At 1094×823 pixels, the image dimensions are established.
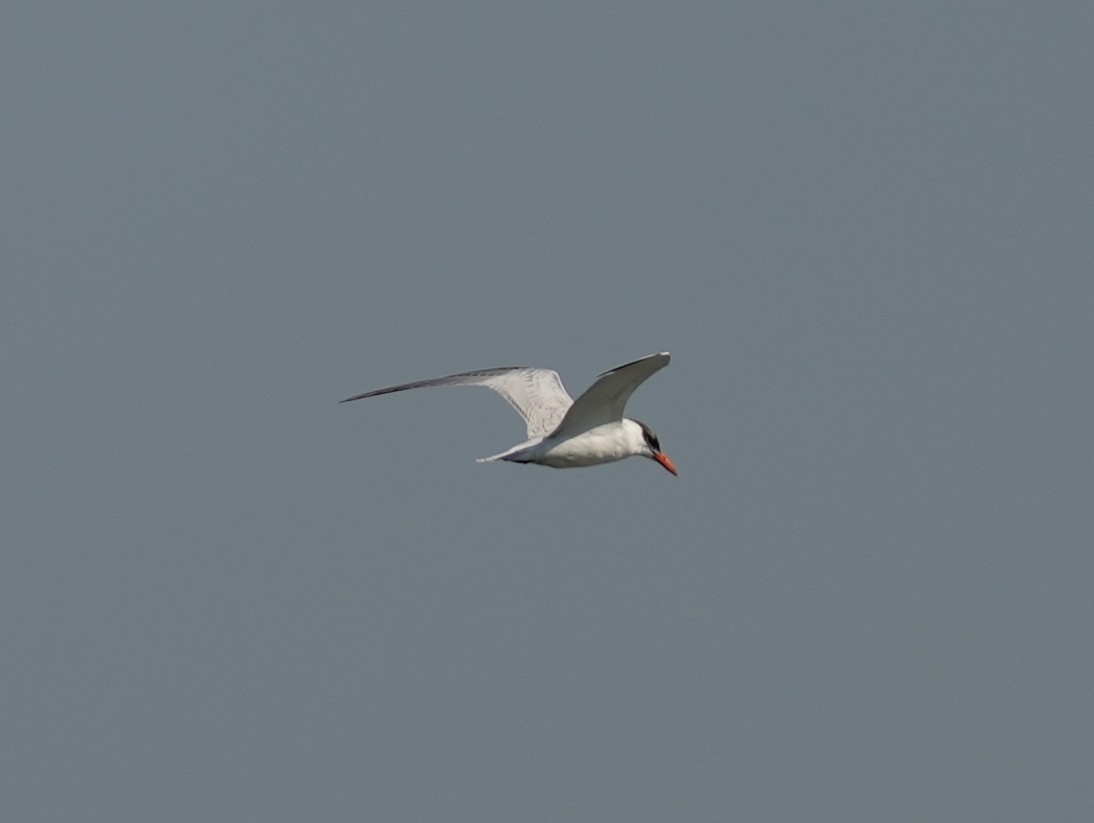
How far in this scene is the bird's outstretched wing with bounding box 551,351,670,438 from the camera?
91.9 ft

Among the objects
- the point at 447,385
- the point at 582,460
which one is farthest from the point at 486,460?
the point at 447,385

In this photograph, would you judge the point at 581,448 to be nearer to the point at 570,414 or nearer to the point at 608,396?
the point at 570,414

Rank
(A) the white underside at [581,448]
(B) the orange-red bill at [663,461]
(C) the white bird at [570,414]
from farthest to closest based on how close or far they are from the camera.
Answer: (B) the orange-red bill at [663,461] → (A) the white underside at [581,448] → (C) the white bird at [570,414]

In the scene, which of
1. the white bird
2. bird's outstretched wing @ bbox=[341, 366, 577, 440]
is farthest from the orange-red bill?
bird's outstretched wing @ bbox=[341, 366, 577, 440]

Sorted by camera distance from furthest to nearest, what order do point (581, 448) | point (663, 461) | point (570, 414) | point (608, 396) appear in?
point (663, 461) < point (581, 448) < point (570, 414) < point (608, 396)

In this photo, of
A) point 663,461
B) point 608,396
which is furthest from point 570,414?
point 663,461

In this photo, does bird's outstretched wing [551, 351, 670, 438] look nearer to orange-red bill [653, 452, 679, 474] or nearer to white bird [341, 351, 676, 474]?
white bird [341, 351, 676, 474]

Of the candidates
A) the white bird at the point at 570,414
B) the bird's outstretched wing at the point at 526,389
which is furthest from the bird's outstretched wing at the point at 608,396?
the bird's outstretched wing at the point at 526,389

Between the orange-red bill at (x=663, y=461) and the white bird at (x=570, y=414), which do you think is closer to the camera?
the white bird at (x=570, y=414)

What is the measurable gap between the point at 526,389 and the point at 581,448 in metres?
3.38

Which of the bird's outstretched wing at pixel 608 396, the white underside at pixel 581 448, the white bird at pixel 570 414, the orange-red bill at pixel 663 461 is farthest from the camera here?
the orange-red bill at pixel 663 461

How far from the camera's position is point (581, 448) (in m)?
31.2

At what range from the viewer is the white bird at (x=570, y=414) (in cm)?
2955

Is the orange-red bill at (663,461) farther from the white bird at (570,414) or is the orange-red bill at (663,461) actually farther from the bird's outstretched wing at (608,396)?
the bird's outstretched wing at (608,396)
